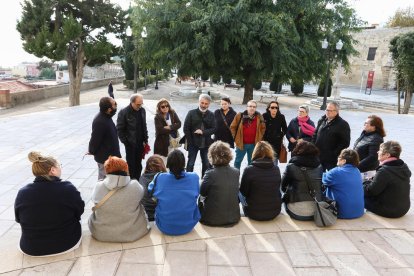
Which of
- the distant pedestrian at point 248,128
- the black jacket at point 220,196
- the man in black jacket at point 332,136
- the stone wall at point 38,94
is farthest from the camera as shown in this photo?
the stone wall at point 38,94

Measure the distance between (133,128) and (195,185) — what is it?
1.99m

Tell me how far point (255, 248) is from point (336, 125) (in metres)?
2.58

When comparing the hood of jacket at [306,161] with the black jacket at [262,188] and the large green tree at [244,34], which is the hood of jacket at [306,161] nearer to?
the black jacket at [262,188]

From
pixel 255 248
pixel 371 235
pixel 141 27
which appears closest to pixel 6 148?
pixel 255 248

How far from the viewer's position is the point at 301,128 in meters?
5.86

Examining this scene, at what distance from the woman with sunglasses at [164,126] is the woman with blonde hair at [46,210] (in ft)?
8.03

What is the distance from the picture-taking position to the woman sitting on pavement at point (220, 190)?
3.88 m

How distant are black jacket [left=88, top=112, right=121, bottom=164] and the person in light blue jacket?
55.0 inches

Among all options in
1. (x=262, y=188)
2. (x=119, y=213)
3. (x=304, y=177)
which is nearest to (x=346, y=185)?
(x=304, y=177)

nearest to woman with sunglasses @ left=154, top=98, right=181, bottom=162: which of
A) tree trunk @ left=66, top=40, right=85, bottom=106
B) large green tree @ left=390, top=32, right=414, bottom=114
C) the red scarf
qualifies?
the red scarf

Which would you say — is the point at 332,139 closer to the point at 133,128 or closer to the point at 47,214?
the point at 133,128

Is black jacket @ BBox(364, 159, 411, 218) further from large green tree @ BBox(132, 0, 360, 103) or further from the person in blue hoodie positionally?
large green tree @ BBox(132, 0, 360, 103)

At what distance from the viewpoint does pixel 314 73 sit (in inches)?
712

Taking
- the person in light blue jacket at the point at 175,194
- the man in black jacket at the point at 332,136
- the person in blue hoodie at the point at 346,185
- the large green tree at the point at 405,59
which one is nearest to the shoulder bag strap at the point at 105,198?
the person in light blue jacket at the point at 175,194
